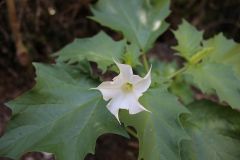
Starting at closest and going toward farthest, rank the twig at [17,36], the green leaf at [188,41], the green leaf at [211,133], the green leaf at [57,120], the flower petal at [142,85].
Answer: the flower petal at [142,85] → the green leaf at [57,120] → the green leaf at [211,133] → the green leaf at [188,41] → the twig at [17,36]

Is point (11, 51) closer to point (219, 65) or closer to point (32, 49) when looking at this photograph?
point (32, 49)

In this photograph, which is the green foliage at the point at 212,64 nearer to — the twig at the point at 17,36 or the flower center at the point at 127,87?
the flower center at the point at 127,87

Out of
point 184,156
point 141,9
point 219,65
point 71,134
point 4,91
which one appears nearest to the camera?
point 71,134

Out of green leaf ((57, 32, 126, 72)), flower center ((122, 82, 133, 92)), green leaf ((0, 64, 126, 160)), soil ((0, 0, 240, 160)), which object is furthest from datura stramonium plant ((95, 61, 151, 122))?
soil ((0, 0, 240, 160))

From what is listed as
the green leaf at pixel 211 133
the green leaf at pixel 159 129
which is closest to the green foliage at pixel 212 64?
the green leaf at pixel 211 133

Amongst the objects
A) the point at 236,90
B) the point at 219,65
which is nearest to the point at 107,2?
the point at 219,65

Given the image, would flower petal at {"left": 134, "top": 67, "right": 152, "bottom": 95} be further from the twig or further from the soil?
the twig
